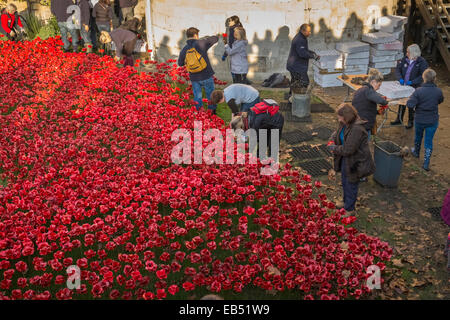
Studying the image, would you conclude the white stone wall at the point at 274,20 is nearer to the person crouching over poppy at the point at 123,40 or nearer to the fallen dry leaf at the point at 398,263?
the person crouching over poppy at the point at 123,40

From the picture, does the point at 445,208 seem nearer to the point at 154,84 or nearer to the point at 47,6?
the point at 154,84

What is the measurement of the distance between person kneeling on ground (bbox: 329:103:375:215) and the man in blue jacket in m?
4.60

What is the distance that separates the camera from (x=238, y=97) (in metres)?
8.52

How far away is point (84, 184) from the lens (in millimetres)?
6961

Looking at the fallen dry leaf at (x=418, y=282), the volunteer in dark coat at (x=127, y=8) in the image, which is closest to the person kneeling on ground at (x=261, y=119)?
the fallen dry leaf at (x=418, y=282)

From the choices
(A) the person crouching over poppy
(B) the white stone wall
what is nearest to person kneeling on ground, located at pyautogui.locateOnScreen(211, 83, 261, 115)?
(A) the person crouching over poppy

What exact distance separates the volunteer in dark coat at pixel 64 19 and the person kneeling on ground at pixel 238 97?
29.0 ft

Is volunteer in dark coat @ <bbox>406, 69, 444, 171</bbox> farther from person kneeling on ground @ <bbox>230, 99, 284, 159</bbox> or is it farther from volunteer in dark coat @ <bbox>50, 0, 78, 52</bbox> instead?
volunteer in dark coat @ <bbox>50, 0, 78, 52</bbox>

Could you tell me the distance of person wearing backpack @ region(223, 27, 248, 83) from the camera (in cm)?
1145

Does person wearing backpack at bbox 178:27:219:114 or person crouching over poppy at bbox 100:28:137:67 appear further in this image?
person crouching over poppy at bbox 100:28:137:67

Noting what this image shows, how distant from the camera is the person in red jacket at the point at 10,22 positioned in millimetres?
15641

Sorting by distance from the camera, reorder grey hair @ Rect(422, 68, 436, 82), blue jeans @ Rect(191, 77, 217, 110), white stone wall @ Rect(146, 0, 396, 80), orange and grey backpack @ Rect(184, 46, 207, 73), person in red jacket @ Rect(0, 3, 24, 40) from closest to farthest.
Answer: grey hair @ Rect(422, 68, 436, 82) < orange and grey backpack @ Rect(184, 46, 207, 73) < blue jeans @ Rect(191, 77, 217, 110) < white stone wall @ Rect(146, 0, 396, 80) < person in red jacket @ Rect(0, 3, 24, 40)

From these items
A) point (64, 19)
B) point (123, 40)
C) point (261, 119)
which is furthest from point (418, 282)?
point (64, 19)

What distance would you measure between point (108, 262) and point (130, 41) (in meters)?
Answer: 8.70
